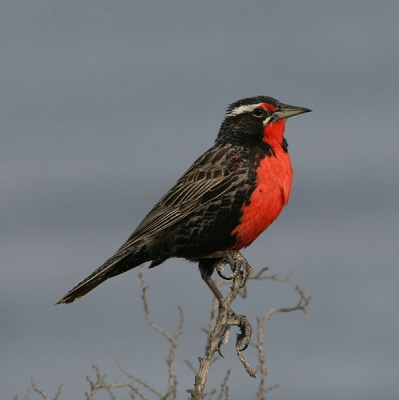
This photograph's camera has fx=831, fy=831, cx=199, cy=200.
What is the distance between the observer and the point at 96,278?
6273 millimetres

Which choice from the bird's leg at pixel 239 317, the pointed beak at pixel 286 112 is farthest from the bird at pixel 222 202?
the bird's leg at pixel 239 317

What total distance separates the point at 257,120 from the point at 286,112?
0.79 ft

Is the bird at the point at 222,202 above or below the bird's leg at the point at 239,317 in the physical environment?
above

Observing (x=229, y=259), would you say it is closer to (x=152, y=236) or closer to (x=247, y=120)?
(x=152, y=236)

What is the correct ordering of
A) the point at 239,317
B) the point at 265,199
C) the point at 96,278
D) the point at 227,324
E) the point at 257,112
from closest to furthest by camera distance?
the point at 227,324 < the point at 239,317 < the point at 265,199 < the point at 96,278 < the point at 257,112

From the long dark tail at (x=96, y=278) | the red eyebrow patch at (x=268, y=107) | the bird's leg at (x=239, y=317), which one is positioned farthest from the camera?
the red eyebrow patch at (x=268, y=107)

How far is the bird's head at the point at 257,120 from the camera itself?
21.7ft

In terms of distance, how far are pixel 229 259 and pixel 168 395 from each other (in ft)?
3.34

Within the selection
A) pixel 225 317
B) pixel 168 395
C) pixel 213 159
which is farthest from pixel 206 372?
pixel 213 159

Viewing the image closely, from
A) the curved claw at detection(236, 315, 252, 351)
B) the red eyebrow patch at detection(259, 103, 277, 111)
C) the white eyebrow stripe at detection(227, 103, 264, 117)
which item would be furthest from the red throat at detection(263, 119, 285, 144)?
the curved claw at detection(236, 315, 252, 351)

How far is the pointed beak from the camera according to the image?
21.8ft

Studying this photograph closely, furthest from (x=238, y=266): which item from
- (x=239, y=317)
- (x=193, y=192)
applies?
(x=193, y=192)

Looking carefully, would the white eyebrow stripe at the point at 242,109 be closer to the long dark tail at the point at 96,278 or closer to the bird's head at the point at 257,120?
the bird's head at the point at 257,120

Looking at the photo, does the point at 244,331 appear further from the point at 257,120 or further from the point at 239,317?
the point at 257,120
